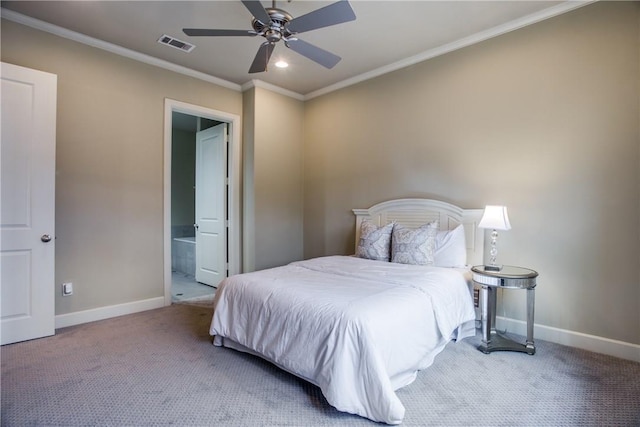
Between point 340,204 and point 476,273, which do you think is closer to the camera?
point 476,273

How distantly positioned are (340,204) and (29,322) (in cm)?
349

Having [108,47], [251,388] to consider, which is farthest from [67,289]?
[108,47]

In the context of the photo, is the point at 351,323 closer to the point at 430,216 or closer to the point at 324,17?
the point at 324,17

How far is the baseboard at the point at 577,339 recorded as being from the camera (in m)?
2.56

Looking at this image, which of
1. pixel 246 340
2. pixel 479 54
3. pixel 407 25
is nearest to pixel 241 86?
pixel 407 25

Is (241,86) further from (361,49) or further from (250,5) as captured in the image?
(250,5)

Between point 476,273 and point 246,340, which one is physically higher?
point 476,273

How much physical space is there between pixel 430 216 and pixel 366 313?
6.74 feet

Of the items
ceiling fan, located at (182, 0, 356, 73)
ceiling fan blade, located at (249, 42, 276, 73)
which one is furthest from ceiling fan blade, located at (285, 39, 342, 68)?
ceiling fan blade, located at (249, 42, 276, 73)

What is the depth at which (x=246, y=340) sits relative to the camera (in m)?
2.47

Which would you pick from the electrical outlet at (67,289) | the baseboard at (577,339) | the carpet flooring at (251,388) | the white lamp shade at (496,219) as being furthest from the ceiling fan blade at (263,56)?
the baseboard at (577,339)

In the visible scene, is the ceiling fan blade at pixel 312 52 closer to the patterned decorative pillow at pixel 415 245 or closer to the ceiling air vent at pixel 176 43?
the ceiling air vent at pixel 176 43

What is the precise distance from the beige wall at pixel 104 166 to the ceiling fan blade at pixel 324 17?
230 cm

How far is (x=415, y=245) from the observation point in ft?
10.6
